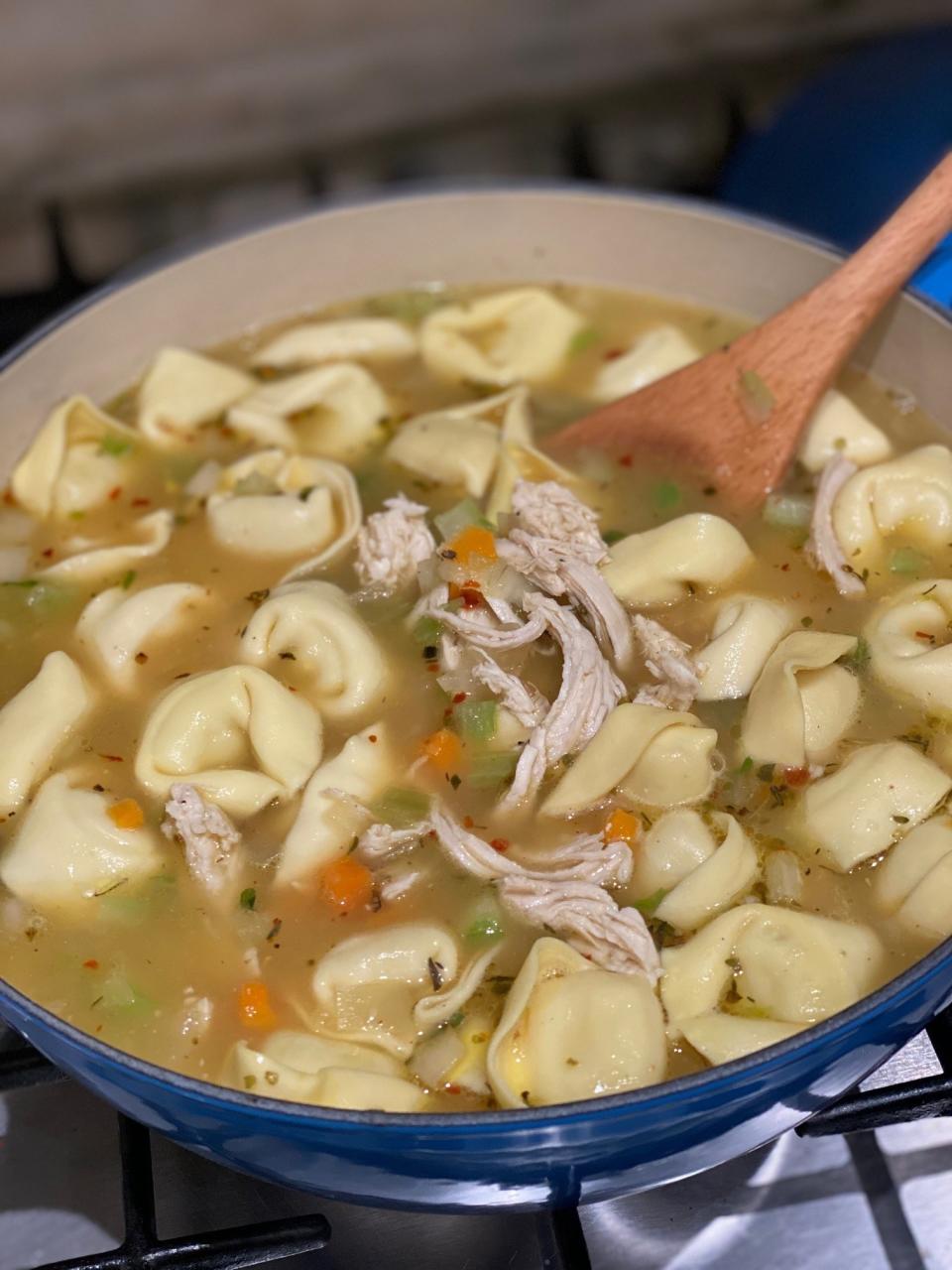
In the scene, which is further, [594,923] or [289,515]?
[289,515]

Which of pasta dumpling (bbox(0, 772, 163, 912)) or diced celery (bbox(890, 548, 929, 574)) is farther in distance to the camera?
diced celery (bbox(890, 548, 929, 574))

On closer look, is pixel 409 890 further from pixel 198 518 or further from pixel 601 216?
pixel 601 216

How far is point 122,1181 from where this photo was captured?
249cm

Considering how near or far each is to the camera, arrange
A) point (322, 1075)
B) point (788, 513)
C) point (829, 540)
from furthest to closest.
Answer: point (788, 513) < point (829, 540) < point (322, 1075)

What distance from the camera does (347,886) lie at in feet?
8.41

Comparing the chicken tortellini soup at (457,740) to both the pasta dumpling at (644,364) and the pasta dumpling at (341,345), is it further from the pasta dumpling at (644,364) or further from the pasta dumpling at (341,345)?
the pasta dumpling at (341,345)

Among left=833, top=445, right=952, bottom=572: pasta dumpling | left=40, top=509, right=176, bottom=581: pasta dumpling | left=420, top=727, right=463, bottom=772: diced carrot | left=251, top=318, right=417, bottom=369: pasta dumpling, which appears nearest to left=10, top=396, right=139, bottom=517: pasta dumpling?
left=40, top=509, right=176, bottom=581: pasta dumpling

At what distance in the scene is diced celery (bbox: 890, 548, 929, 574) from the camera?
308 centimetres

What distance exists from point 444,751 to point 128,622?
80 centimetres

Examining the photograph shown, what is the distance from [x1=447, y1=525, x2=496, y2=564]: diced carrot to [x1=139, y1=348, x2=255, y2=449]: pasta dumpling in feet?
3.20

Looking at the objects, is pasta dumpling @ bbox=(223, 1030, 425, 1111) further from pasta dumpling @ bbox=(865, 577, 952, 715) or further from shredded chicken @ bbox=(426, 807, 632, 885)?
pasta dumpling @ bbox=(865, 577, 952, 715)

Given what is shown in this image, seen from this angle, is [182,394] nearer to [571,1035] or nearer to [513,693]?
[513,693]

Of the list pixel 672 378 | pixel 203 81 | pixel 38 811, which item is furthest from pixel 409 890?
pixel 203 81

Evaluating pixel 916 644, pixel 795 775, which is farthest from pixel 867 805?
pixel 916 644
